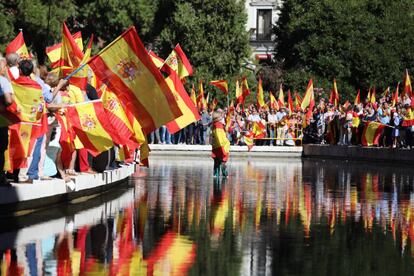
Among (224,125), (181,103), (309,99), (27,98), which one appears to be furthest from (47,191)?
(309,99)

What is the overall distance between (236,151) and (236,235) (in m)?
34.7

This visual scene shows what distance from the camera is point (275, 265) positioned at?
12.2 metres

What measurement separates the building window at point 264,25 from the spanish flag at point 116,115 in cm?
9454

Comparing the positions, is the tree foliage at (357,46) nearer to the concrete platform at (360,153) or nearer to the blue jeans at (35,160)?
the concrete platform at (360,153)

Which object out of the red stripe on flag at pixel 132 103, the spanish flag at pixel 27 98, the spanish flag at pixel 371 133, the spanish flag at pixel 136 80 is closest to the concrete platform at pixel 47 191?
the spanish flag at pixel 27 98

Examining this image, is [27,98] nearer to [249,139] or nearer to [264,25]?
[249,139]

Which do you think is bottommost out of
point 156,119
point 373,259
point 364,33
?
point 373,259

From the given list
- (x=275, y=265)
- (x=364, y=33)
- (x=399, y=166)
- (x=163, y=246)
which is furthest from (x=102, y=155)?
(x=364, y=33)

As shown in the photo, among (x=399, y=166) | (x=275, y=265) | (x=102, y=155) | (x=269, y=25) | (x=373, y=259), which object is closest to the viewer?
(x=275, y=265)

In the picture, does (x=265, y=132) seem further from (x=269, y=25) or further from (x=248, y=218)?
(x=269, y=25)

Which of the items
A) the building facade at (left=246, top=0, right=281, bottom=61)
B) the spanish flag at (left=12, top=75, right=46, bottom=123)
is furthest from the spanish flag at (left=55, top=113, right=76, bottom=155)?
the building facade at (left=246, top=0, right=281, bottom=61)

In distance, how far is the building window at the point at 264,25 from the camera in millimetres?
116387

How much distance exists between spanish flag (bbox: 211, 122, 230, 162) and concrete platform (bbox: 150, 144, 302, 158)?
17615 mm

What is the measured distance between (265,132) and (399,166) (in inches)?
544
